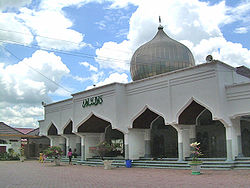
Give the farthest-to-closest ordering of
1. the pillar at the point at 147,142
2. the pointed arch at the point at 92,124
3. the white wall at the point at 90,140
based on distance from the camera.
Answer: the white wall at the point at 90,140, the pointed arch at the point at 92,124, the pillar at the point at 147,142

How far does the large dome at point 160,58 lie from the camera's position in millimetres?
21969

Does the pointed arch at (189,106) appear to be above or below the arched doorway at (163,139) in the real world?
above

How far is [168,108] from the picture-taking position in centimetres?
1830

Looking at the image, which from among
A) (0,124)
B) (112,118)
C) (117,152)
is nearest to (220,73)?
(112,118)

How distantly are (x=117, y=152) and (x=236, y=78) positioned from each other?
1215 cm

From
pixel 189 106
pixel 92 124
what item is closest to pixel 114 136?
pixel 92 124

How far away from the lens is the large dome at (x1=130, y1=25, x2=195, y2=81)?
72.1 ft

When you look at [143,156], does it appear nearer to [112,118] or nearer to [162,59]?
[112,118]

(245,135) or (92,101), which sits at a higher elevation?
(92,101)

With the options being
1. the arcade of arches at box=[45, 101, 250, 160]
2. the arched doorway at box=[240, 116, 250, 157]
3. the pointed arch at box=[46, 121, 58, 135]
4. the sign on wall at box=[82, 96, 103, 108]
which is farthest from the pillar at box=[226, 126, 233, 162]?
the pointed arch at box=[46, 121, 58, 135]

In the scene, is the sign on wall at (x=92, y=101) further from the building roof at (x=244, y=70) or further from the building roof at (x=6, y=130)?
the building roof at (x=6, y=130)

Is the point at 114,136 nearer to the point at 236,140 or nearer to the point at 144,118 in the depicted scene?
the point at 144,118

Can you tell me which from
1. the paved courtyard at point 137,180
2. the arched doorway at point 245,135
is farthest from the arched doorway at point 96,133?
the arched doorway at point 245,135

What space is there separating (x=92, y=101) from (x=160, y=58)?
5.95 m
